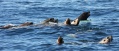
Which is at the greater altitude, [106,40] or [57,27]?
[57,27]

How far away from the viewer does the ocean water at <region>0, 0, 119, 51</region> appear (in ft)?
74.4

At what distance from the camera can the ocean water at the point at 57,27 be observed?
22.7m

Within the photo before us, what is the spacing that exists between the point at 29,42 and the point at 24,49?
1716 millimetres

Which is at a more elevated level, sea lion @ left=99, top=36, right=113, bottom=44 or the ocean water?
the ocean water

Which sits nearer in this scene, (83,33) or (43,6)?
(83,33)

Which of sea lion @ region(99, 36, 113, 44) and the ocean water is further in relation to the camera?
sea lion @ region(99, 36, 113, 44)

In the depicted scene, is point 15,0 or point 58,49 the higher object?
point 15,0

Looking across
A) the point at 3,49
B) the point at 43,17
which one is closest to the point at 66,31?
the point at 3,49

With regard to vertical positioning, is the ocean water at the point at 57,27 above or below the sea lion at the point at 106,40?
above

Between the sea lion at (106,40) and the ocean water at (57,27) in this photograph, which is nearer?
the ocean water at (57,27)

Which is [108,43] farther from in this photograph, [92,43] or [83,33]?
[83,33]

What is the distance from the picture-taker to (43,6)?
1521 inches

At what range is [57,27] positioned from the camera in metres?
27.7

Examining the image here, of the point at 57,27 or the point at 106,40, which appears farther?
the point at 57,27
